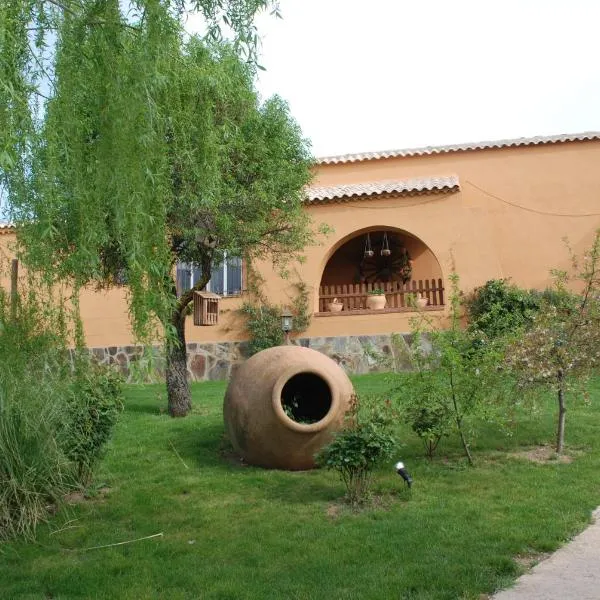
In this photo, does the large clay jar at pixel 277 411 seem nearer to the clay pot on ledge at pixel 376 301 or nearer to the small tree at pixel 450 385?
the small tree at pixel 450 385

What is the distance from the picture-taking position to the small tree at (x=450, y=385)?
650cm

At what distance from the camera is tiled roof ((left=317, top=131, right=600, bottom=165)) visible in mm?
14195

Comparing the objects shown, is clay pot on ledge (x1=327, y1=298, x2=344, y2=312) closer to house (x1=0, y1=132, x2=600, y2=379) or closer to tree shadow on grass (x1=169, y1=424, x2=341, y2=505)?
house (x1=0, y1=132, x2=600, y2=379)

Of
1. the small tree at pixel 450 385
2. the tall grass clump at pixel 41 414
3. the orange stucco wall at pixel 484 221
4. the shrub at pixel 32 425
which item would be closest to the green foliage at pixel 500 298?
the orange stucco wall at pixel 484 221

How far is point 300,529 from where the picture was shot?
17.0 ft

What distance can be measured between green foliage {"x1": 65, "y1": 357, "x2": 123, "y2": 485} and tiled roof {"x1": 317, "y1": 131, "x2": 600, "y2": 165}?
921 cm

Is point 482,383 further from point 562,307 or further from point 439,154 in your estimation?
point 439,154

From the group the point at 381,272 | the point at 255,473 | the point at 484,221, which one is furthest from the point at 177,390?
the point at 381,272

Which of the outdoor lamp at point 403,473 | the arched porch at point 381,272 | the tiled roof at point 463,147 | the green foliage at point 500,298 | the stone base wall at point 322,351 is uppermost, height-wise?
the tiled roof at point 463,147

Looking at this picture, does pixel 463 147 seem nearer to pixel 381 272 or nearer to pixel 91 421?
pixel 381 272

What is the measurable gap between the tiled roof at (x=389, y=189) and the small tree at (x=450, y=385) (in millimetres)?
7755

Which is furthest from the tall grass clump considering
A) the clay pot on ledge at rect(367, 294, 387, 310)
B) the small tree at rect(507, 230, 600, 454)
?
the clay pot on ledge at rect(367, 294, 387, 310)

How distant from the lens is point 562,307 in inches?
290

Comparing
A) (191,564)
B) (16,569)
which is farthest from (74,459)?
(191,564)
